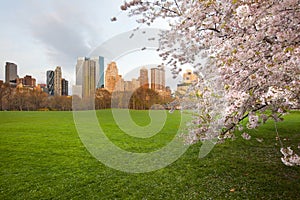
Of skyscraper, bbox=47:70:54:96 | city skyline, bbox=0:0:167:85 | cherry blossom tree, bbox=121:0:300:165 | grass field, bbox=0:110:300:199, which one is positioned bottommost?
grass field, bbox=0:110:300:199

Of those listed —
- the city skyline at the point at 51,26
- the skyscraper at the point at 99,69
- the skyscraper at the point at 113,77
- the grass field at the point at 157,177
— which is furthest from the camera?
the city skyline at the point at 51,26

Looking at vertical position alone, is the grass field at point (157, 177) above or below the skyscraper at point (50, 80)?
below

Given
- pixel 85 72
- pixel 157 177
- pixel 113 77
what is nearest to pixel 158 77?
pixel 113 77

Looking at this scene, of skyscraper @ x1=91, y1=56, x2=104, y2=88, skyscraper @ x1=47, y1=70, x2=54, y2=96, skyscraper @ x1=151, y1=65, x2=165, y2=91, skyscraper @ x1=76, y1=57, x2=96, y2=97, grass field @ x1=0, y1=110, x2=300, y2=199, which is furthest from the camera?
skyscraper @ x1=47, y1=70, x2=54, y2=96

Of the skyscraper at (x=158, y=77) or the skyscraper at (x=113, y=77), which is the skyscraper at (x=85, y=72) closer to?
the skyscraper at (x=113, y=77)

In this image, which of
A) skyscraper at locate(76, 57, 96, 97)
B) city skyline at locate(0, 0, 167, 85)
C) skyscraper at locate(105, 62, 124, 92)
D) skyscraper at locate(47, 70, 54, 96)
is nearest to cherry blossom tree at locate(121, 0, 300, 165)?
skyscraper at locate(105, 62, 124, 92)

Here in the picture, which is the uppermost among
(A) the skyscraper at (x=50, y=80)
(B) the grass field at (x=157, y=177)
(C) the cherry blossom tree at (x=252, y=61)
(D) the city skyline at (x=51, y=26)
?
(D) the city skyline at (x=51, y=26)

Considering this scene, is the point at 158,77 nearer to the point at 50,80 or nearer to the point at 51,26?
the point at 51,26

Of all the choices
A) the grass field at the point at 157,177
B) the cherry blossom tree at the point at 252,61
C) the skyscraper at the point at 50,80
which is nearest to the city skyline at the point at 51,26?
the skyscraper at the point at 50,80

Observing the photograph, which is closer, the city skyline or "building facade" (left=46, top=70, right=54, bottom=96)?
the city skyline

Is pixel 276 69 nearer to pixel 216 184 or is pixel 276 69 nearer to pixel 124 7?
pixel 216 184

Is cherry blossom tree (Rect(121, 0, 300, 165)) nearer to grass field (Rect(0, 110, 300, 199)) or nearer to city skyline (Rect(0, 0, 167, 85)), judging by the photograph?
grass field (Rect(0, 110, 300, 199))

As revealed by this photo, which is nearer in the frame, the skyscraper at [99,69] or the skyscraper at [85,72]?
the skyscraper at [99,69]

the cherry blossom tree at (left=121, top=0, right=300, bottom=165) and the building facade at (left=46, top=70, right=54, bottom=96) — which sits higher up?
the building facade at (left=46, top=70, right=54, bottom=96)
